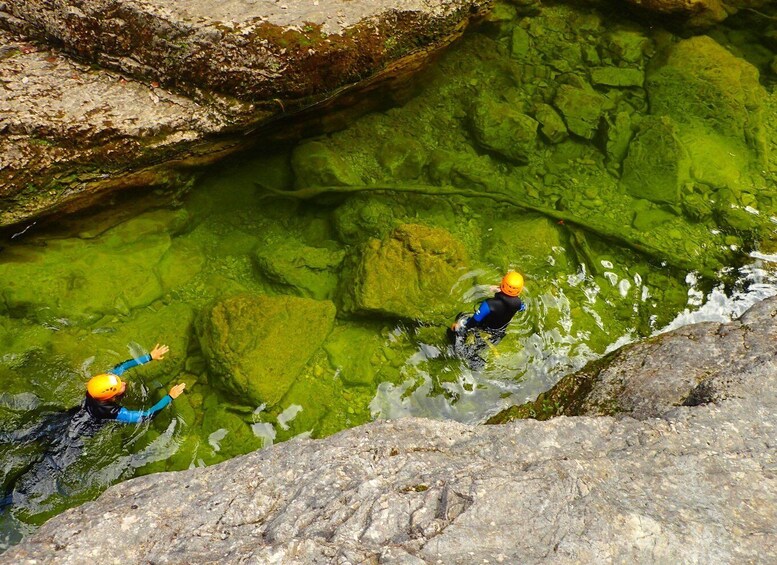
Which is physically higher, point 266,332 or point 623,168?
point 623,168

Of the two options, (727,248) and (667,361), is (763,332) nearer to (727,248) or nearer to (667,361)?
(667,361)

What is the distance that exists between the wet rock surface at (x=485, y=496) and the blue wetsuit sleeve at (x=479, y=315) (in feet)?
4.62

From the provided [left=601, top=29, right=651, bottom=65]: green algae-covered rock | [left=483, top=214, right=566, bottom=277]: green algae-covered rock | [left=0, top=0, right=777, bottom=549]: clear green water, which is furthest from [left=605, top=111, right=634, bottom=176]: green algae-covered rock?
[left=483, top=214, right=566, bottom=277]: green algae-covered rock

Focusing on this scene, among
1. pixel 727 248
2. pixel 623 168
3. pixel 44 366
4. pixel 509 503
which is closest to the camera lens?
pixel 509 503

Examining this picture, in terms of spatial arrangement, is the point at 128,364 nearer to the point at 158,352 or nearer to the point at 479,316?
the point at 158,352

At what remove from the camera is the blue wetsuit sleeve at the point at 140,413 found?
4.74 m

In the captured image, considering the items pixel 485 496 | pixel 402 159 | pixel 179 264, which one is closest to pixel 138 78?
pixel 179 264

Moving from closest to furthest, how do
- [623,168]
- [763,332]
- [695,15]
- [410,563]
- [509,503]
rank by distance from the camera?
[410,563] → [509,503] → [763,332] → [623,168] → [695,15]

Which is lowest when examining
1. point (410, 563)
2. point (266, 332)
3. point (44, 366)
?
point (44, 366)

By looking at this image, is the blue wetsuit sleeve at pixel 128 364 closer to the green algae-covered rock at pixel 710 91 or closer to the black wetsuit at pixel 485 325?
the black wetsuit at pixel 485 325

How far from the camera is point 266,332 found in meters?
5.22

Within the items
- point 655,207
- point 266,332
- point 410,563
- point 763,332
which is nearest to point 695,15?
point 655,207

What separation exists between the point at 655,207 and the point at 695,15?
2.87 metres

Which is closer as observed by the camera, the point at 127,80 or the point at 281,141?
the point at 127,80
